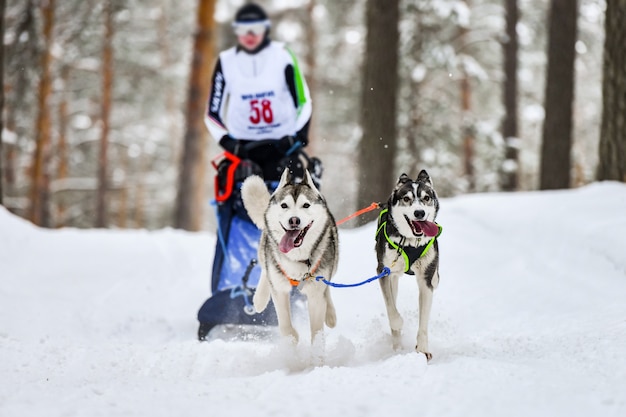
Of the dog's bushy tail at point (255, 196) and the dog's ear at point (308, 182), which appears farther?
the dog's bushy tail at point (255, 196)

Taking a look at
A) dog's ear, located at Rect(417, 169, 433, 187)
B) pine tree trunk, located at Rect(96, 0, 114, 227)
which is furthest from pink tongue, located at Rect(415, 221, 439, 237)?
pine tree trunk, located at Rect(96, 0, 114, 227)

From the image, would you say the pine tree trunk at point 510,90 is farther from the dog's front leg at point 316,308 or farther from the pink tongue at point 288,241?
the pink tongue at point 288,241

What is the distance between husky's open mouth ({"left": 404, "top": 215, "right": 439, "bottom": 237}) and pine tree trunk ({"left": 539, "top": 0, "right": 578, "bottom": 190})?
7.00m

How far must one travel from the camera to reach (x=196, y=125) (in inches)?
450

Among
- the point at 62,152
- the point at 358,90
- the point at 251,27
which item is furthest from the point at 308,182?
the point at 62,152

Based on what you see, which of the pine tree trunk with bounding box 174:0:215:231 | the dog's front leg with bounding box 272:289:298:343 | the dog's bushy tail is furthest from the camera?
the pine tree trunk with bounding box 174:0:215:231

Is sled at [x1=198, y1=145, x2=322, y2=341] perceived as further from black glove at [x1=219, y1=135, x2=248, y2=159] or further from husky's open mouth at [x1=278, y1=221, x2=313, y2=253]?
husky's open mouth at [x1=278, y1=221, x2=313, y2=253]

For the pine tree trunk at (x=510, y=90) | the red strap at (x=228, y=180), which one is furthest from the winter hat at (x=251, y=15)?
the pine tree trunk at (x=510, y=90)

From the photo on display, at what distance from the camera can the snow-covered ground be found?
2330 mm

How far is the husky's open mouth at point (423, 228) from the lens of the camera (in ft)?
9.82

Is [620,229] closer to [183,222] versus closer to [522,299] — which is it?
[522,299]

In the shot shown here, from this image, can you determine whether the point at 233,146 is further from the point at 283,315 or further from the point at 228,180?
the point at 283,315

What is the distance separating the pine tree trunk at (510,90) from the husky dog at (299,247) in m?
11.0

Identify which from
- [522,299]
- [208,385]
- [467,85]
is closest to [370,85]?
[522,299]
